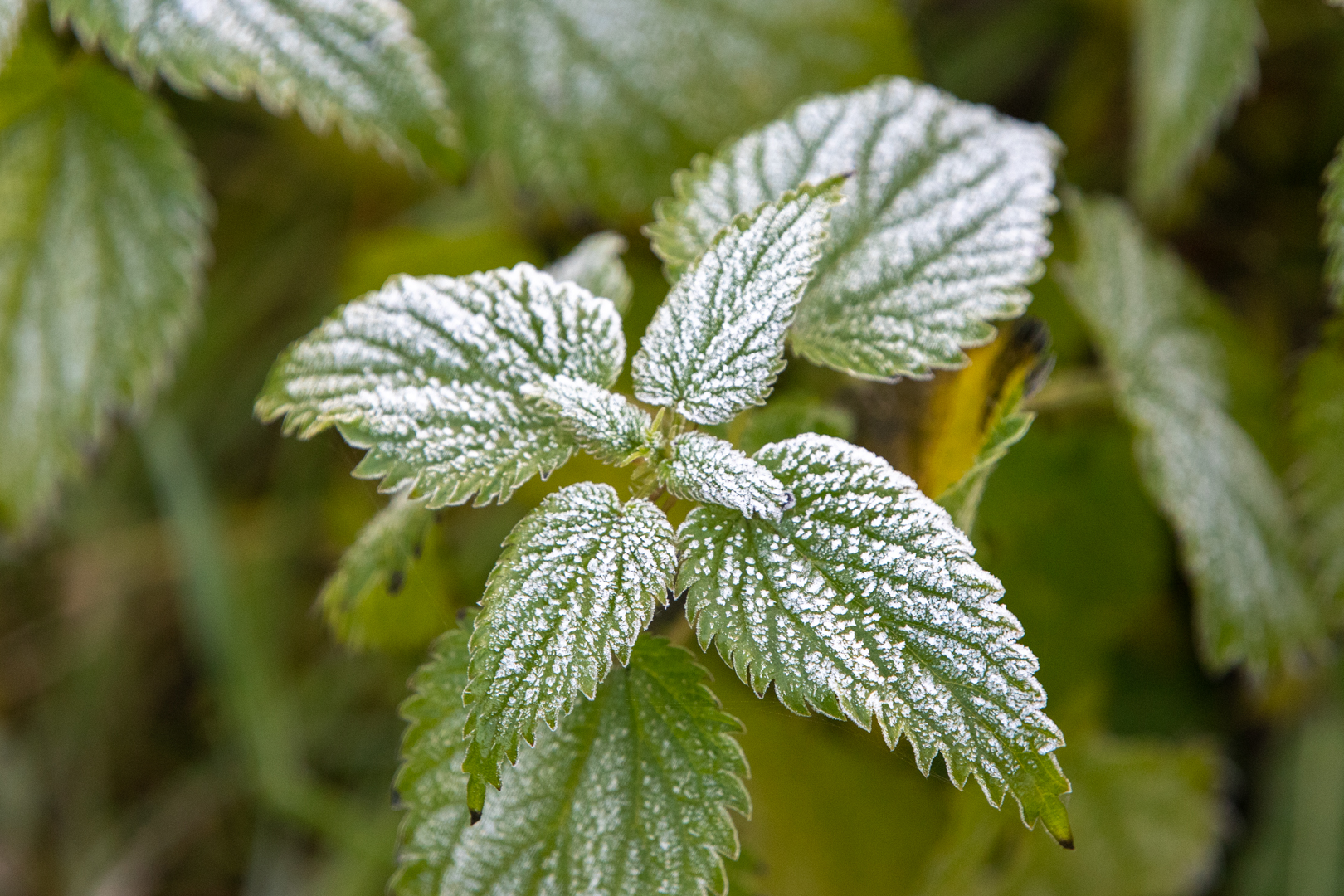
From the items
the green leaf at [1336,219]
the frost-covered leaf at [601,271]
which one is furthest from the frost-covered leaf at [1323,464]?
the frost-covered leaf at [601,271]

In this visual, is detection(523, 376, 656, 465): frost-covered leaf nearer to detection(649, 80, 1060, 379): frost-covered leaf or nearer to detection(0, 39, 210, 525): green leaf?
detection(649, 80, 1060, 379): frost-covered leaf

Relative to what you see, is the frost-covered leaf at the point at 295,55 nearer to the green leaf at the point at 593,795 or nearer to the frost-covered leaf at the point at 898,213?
the frost-covered leaf at the point at 898,213

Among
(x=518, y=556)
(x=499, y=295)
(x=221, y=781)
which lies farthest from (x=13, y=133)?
(x=221, y=781)

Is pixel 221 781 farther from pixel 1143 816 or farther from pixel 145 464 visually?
pixel 1143 816

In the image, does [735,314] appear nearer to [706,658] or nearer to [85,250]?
[706,658]

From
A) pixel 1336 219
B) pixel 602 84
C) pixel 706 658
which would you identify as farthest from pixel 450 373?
pixel 1336 219

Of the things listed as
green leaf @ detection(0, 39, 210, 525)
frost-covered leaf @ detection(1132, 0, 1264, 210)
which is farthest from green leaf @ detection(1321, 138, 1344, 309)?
green leaf @ detection(0, 39, 210, 525)
